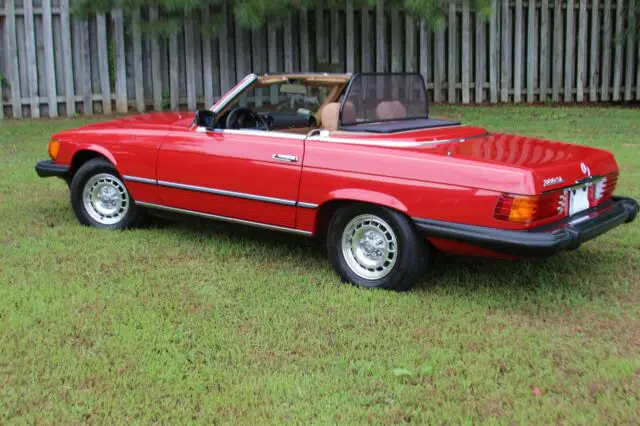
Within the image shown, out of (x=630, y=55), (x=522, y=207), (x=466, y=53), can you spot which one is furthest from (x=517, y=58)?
(x=522, y=207)

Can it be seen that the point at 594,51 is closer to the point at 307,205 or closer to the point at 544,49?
the point at 544,49

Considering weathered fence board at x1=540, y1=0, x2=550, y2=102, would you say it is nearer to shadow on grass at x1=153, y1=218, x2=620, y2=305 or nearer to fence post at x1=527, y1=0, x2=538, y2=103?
fence post at x1=527, y1=0, x2=538, y2=103

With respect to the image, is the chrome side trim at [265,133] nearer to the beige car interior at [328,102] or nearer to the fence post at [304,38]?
the beige car interior at [328,102]

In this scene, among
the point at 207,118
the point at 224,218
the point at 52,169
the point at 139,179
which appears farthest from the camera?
the point at 52,169

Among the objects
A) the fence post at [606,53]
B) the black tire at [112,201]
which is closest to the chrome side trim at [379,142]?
the black tire at [112,201]

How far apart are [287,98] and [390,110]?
2.58 ft

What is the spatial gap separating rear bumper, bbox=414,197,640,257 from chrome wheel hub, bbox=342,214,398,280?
0.30m

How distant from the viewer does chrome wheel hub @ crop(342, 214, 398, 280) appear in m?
4.89

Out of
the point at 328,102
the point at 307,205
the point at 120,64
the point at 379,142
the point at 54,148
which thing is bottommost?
the point at 307,205

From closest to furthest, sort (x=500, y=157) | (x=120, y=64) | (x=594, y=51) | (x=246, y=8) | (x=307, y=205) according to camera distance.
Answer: (x=500, y=157)
(x=307, y=205)
(x=246, y=8)
(x=120, y=64)
(x=594, y=51)

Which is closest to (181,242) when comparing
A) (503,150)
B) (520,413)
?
(503,150)

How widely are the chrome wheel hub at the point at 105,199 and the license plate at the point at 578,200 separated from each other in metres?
3.47

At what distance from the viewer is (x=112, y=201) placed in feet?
20.9

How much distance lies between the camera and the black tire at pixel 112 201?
628cm
